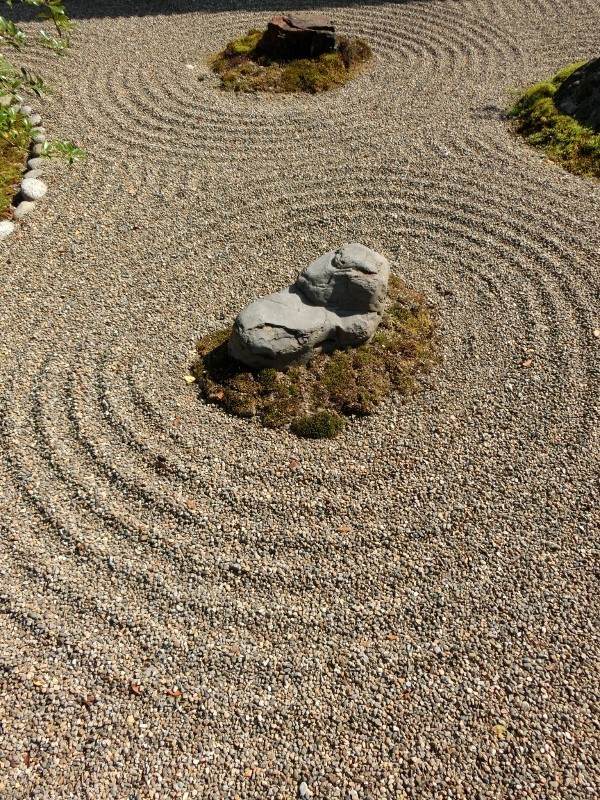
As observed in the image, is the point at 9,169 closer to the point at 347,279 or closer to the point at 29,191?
the point at 29,191

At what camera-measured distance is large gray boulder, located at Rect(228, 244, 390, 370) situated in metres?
7.70

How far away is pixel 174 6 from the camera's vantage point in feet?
60.3

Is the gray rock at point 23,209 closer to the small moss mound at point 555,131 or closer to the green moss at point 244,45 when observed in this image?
the green moss at point 244,45

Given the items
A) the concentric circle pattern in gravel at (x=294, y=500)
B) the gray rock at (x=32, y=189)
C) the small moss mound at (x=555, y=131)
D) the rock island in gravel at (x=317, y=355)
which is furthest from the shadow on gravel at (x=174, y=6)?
the rock island in gravel at (x=317, y=355)

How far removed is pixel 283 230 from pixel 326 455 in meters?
5.11

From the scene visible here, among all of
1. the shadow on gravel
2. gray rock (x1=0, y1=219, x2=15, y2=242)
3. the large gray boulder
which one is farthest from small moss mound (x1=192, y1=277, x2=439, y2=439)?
the shadow on gravel

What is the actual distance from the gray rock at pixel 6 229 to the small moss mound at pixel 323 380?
4788 mm

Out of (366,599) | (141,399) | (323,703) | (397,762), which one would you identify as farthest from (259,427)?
(397,762)

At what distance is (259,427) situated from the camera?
7660 mm

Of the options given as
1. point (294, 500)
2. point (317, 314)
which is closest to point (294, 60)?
point (317, 314)

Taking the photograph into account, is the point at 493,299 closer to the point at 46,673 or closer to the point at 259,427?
the point at 259,427

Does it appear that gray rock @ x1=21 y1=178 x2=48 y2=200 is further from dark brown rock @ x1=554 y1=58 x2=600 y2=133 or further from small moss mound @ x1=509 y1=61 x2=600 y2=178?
dark brown rock @ x1=554 y1=58 x2=600 y2=133

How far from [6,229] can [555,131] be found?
1146 cm

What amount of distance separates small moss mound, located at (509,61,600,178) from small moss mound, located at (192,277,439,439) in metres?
6.06
